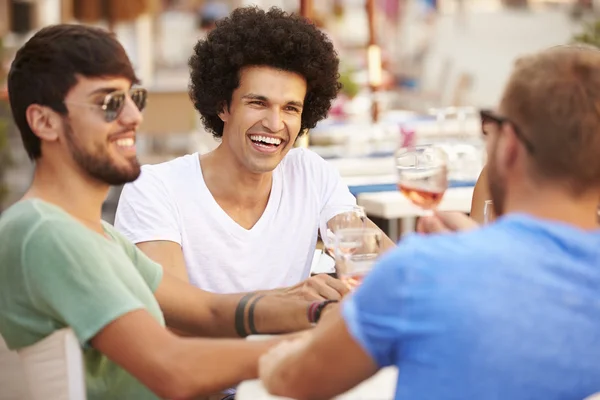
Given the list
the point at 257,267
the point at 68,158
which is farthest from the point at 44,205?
the point at 257,267

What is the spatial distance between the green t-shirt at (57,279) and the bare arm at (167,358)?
3 cm

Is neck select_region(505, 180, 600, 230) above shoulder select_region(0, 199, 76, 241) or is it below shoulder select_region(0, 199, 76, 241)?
above

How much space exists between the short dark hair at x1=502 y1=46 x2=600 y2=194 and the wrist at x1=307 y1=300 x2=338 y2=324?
2.98ft

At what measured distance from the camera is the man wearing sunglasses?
211 cm

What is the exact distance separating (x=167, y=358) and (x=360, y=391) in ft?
1.24

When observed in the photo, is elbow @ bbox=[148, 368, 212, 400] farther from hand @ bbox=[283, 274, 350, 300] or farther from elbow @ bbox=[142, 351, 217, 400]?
hand @ bbox=[283, 274, 350, 300]

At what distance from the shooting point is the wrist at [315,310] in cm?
259

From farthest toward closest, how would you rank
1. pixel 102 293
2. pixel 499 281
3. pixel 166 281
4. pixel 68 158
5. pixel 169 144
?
1. pixel 169 144
2. pixel 166 281
3. pixel 68 158
4. pixel 102 293
5. pixel 499 281

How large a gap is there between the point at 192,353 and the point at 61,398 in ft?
1.00

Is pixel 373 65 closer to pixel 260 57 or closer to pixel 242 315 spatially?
pixel 260 57

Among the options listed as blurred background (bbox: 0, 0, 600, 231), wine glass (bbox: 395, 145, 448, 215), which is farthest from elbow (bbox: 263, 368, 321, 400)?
blurred background (bbox: 0, 0, 600, 231)

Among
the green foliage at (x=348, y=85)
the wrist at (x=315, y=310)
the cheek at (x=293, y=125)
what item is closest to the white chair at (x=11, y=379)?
the cheek at (x=293, y=125)

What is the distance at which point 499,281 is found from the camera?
5.57 ft

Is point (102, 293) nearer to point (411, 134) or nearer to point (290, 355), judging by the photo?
point (290, 355)
